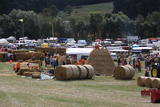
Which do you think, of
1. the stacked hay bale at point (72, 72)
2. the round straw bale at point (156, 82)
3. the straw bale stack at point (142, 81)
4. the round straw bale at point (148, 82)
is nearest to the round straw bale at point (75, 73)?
the stacked hay bale at point (72, 72)

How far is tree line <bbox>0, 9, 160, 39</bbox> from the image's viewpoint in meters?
115

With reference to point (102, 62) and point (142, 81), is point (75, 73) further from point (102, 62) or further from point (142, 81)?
point (142, 81)

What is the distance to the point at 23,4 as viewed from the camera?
555 ft

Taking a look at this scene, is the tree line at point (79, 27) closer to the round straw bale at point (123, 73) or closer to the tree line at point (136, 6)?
the tree line at point (136, 6)

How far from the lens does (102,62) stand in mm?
36312

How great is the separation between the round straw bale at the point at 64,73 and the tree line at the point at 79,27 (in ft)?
271

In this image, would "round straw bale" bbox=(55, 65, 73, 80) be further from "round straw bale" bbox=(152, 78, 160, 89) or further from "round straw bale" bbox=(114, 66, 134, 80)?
"round straw bale" bbox=(152, 78, 160, 89)

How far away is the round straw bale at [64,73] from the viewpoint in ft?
99.8

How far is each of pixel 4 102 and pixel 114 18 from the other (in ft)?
343

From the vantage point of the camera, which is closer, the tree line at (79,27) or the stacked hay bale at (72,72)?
the stacked hay bale at (72,72)

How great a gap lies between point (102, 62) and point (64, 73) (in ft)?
21.6

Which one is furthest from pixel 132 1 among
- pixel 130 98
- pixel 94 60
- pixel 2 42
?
pixel 130 98

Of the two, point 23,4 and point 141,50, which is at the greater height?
point 23,4

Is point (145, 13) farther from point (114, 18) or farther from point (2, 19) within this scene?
point (2, 19)
